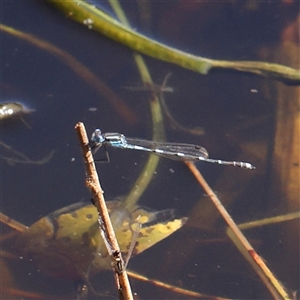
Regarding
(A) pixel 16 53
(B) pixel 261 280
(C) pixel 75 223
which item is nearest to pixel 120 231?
(C) pixel 75 223

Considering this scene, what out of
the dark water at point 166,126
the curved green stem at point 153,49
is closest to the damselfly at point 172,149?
the dark water at point 166,126

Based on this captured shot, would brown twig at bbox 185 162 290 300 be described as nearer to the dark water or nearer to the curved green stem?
the dark water

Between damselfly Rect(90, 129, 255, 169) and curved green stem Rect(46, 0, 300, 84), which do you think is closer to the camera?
damselfly Rect(90, 129, 255, 169)

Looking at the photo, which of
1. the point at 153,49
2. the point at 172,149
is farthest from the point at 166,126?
the point at 153,49

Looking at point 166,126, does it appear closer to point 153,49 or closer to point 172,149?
point 172,149

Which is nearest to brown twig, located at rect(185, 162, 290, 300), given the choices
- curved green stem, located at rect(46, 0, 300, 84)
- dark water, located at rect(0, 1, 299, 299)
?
dark water, located at rect(0, 1, 299, 299)

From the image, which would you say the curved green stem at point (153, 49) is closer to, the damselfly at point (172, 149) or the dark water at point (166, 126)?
the dark water at point (166, 126)
